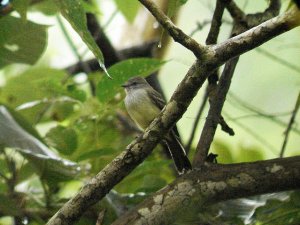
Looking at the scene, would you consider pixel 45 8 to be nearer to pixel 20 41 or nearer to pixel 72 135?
pixel 20 41

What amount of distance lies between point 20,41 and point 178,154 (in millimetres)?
1100

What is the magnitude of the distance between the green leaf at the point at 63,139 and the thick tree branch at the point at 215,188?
921 mm

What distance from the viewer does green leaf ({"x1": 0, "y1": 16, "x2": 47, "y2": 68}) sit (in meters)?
3.10

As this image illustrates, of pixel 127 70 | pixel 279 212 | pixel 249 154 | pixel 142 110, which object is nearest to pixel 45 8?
pixel 127 70

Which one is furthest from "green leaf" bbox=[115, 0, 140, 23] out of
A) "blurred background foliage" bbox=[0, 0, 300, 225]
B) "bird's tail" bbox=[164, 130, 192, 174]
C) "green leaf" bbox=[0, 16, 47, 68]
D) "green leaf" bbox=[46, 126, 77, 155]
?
"bird's tail" bbox=[164, 130, 192, 174]

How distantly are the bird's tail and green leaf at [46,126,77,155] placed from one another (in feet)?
1.84

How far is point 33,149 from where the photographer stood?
116 inches

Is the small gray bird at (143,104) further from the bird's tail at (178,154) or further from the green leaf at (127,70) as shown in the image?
the green leaf at (127,70)

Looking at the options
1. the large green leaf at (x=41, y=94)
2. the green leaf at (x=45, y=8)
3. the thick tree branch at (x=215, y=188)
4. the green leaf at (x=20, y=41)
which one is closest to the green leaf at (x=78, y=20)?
the thick tree branch at (x=215, y=188)

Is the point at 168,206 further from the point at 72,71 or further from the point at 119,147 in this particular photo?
the point at 72,71

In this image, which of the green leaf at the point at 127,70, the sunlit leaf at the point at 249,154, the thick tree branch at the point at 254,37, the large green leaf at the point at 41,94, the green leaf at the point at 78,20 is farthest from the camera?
the sunlit leaf at the point at 249,154

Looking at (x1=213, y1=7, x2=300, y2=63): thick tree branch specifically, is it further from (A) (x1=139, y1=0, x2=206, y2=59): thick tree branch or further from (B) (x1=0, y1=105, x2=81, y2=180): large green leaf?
(B) (x1=0, y1=105, x2=81, y2=180): large green leaf

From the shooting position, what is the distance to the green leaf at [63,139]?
3.46 metres

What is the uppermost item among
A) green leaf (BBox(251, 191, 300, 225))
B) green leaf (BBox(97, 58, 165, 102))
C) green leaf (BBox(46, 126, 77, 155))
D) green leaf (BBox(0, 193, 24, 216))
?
green leaf (BBox(97, 58, 165, 102))
